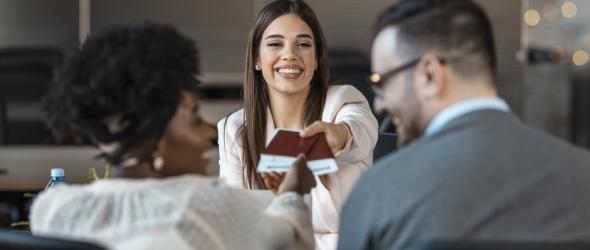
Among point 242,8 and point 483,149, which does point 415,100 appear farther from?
point 242,8

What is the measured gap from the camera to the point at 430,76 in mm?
1518

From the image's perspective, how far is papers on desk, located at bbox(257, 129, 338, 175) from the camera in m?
2.05

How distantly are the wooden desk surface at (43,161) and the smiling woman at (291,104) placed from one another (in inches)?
113

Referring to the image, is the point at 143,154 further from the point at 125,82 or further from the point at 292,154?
the point at 292,154

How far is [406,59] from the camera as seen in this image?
60.6 inches

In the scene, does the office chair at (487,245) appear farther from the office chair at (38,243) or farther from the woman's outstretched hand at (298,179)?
the woman's outstretched hand at (298,179)

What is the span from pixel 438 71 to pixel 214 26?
4244mm

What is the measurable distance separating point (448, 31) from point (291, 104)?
48.0 inches

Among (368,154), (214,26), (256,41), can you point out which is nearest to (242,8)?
(214,26)

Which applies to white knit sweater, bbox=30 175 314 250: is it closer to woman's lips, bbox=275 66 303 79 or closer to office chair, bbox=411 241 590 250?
office chair, bbox=411 241 590 250

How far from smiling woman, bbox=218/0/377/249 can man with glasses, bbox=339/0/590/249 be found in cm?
94

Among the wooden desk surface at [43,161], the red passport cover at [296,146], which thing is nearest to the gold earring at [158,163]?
the red passport cover at [296,146]

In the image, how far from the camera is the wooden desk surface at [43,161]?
546 cm

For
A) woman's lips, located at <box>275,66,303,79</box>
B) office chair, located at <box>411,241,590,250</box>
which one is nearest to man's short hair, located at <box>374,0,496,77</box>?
office chair, located at <box>411,241,590,250</box>
